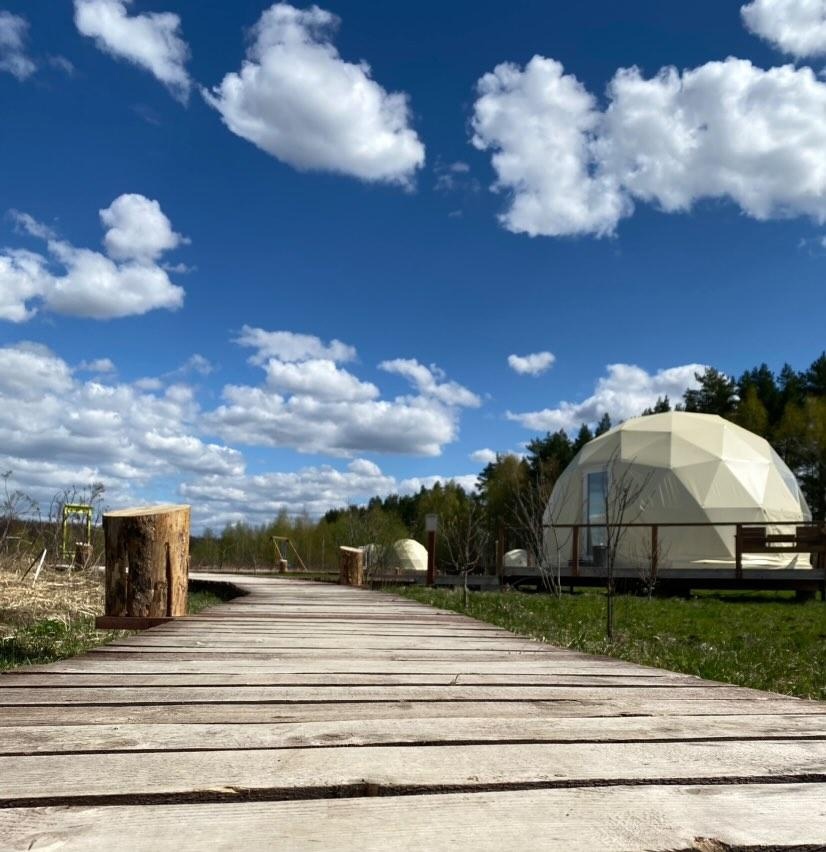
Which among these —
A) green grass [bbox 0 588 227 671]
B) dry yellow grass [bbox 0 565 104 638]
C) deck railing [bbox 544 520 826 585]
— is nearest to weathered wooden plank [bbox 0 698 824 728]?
green grass [bbox 0 588 227 671]

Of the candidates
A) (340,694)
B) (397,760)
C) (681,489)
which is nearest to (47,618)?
(340,694)

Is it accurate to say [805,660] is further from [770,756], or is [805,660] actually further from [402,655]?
[770,756]

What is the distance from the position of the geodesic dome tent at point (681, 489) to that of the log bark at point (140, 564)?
54.6ft

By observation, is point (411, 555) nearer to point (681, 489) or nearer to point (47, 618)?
point (681, 489)

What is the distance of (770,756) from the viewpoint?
1784 millimetres

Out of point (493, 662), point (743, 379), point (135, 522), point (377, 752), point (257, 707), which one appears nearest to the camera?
point (377, 752)

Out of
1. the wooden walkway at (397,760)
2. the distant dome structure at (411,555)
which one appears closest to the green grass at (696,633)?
the wooden walkway at (397,760)

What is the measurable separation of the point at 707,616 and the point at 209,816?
1084cm

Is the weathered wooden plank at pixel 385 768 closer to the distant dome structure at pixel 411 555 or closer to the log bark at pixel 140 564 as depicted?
the log bark at pixel 140 564

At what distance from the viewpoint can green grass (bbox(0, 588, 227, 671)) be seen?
457cm

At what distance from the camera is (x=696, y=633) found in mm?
8758

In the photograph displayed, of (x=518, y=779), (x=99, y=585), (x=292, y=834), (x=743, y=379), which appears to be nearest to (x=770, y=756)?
(x=518, y=779)

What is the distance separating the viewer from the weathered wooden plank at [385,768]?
1457 mm

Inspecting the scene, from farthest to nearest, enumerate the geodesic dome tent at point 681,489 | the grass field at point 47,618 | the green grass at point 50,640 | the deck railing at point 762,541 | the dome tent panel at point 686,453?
the dome tent panel at point 686,453, the geodesic dome tent at point 681,489, the deck railing at point 762,541, the grass field at point 47,618, the green grass at point 50,640
